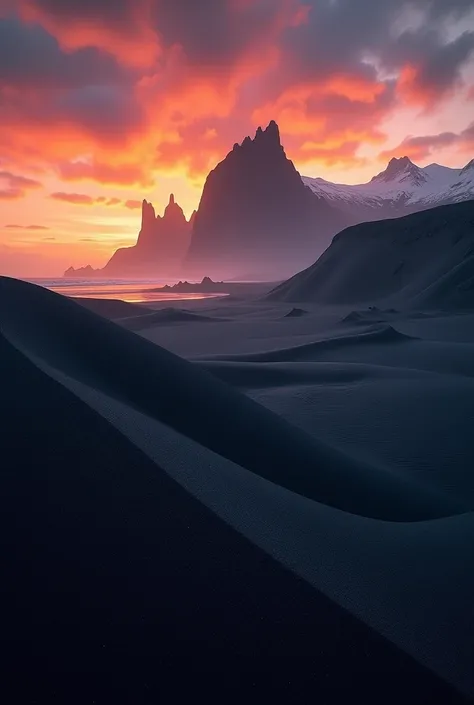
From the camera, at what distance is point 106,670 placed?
957 mm

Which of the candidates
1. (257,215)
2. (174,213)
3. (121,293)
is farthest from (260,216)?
(121,293)

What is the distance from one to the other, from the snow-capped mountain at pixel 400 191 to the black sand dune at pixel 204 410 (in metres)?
114

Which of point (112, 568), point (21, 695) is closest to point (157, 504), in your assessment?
point (112, 568)

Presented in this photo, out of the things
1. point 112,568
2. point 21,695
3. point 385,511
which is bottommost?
point 385,511

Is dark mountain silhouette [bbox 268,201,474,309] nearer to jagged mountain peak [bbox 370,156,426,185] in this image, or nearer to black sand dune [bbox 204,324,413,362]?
black sand dune [bbox 204,324,413,362]

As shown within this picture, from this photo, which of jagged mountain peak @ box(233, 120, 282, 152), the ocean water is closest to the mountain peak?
jagged mountain peak @ box(233, 120, 282, 152)

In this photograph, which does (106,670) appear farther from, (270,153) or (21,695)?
(270,153)

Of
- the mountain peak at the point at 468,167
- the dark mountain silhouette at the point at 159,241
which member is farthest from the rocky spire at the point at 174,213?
the mountain peak at the point at 468,167

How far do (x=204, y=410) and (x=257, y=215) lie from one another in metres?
107

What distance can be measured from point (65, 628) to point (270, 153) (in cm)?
10948

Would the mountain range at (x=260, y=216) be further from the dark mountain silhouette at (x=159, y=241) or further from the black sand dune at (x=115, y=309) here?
the black sand dune at (x=115, y=309)

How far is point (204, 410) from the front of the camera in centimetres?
257

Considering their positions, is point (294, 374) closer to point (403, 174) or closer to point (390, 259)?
point (390, 259)

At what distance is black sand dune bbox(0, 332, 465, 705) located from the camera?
0.94 m
